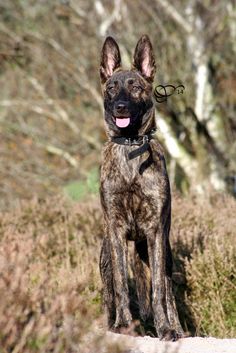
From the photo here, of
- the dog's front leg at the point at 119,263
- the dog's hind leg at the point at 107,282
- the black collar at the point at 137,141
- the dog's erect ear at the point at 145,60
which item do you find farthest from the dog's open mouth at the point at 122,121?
the dog's hind leg at the point at 107,282

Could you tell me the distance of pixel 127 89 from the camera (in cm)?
700

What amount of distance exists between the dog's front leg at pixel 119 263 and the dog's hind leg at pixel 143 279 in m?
0.32

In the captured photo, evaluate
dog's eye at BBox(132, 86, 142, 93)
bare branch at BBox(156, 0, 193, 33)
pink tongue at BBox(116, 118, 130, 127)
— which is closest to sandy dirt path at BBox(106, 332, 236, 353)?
pink tongue at BBox(116, 118, 130, 127)

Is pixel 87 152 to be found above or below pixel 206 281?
above

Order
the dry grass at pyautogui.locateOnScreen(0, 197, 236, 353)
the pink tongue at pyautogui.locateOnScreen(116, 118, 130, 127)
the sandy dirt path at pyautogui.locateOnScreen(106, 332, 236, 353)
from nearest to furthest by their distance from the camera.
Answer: the dry grass at pyautogui.locateOnScreen(0, 197, 236, 353) < the sandy dirt path at pyautogui.locateOnScreen(106, 332, 236, 353) < the pink tongue at pyautogui.locateOnScreen(116, 118, 130, 127)

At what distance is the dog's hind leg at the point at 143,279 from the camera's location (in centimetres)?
706

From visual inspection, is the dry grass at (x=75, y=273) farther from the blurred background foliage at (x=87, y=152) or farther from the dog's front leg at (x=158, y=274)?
the dog's front leg at (x=158, y=274)

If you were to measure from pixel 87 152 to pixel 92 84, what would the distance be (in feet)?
6.27

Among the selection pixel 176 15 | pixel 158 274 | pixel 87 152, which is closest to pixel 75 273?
pixel 158 274

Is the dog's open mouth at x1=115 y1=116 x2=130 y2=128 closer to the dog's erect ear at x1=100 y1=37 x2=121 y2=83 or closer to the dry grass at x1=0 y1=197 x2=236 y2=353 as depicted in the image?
the dog's erect ear at x1=100 y1=37 x2=121 y2=83

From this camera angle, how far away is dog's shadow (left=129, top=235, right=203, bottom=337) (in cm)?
812

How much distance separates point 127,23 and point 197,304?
→ 39.4ft

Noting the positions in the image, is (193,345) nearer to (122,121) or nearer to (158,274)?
(158,274)

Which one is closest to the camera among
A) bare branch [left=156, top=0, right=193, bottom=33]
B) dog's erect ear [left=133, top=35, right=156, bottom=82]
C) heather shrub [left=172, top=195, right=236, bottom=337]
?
dog's erect ear [left=133, top=35, right=156, bottom=82]
